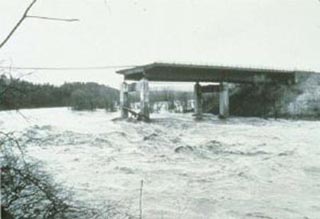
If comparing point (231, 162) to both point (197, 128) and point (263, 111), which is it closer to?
point (197, 128)

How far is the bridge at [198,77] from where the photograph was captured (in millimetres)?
41406

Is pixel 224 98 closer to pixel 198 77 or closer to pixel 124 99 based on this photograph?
pixel 198 77

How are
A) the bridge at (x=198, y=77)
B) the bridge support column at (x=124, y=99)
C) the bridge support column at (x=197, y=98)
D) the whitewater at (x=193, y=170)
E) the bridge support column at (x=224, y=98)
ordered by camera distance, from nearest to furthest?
the whitewater at (x=193, y=170)
the bridge at (x=198, y=77)
the bridge support column at (x=124, y=99)
the bridge support column at (x=224, y=98)
the bridge support column at (x=197, y=98)

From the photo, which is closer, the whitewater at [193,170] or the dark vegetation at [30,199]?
the dark vegetation at [30,199]

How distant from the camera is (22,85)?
21.1 ft

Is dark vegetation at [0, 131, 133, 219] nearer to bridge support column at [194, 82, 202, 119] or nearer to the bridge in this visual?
the bridge

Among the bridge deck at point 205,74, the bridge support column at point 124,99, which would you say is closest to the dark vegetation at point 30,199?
the bridge deck at point 205,74

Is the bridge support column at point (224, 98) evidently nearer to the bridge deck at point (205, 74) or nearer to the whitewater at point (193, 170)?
the bridge deck at point (205, 74)

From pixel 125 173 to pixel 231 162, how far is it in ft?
15.2

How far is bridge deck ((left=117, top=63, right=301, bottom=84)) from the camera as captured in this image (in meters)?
41.8

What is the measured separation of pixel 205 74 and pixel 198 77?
81cm

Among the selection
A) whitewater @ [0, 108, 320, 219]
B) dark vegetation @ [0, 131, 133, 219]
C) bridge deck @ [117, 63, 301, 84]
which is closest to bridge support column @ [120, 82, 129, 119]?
bridge deck @ [117, 63, 301, 84]

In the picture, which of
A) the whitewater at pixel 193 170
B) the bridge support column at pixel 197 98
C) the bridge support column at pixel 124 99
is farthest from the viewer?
the bridge support column at pixel 197 98

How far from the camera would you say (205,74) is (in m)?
45.6
